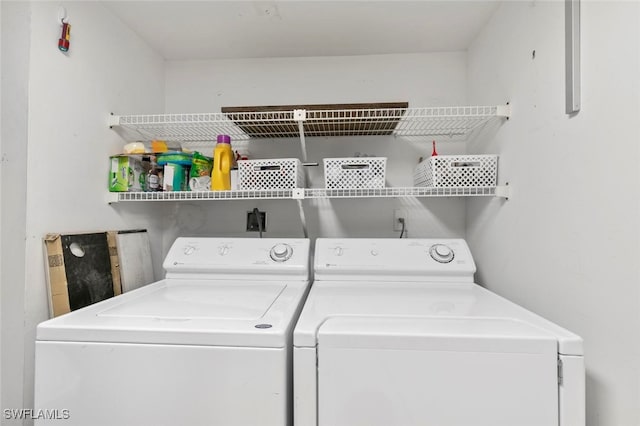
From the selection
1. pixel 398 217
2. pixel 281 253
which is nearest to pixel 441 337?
pixel 281 253

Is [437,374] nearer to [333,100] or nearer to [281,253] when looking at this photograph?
[281,253]

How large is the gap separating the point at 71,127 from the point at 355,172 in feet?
3.81

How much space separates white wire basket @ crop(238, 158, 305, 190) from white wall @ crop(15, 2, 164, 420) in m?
0.62

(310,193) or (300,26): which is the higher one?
(300,26)

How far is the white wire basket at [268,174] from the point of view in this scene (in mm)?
1436

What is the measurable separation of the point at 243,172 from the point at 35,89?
0.76 meters

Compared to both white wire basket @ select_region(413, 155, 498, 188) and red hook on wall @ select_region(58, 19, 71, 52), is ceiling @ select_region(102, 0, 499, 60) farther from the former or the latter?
white wire basket @ select_region(413, 155, 498, 188)

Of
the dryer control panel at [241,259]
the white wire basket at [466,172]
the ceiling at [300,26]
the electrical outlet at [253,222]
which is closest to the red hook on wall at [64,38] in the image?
the ceiling at [300,26]

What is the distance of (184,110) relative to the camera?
1873 millimetres

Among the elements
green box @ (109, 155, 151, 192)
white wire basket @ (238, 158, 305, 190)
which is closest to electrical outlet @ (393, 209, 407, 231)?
white wire basket @ (238, 158, 305, 190)

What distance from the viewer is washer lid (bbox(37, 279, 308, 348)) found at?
2.60 feet

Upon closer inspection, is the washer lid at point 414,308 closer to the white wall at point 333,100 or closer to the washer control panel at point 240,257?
the washer control panel at point 240,257

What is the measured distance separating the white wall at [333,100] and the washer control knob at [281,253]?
1.27 ft

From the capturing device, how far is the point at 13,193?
104cm
